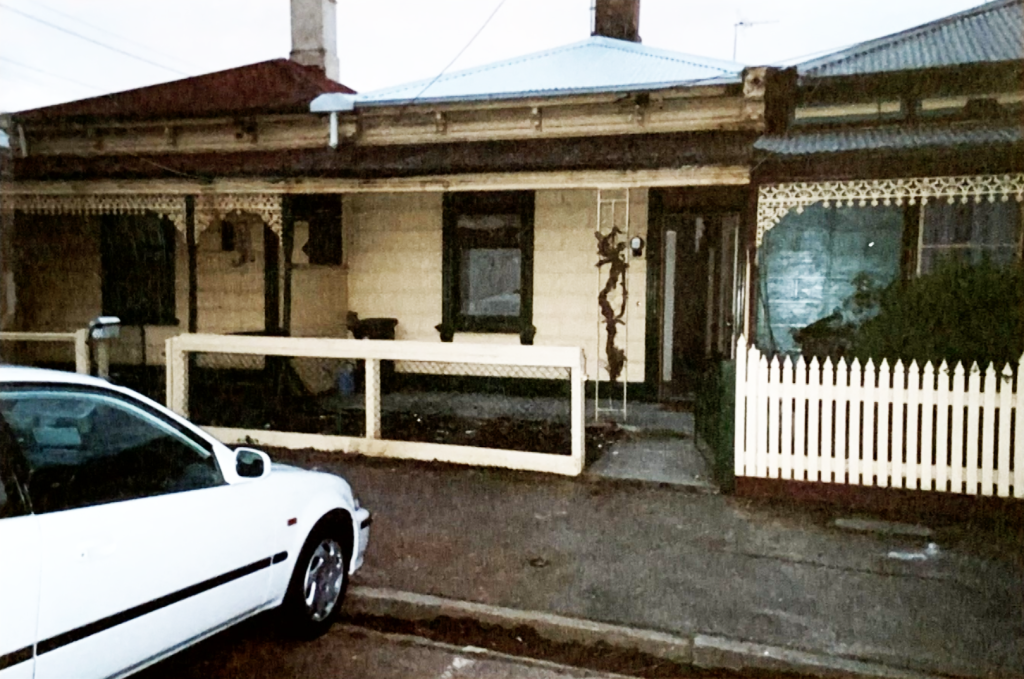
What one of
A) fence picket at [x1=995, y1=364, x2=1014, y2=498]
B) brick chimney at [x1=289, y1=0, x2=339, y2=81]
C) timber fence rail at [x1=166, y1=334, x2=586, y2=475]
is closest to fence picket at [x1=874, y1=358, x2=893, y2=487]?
fence picket at [x1=995, y1=364, x2=1014, y2=498]

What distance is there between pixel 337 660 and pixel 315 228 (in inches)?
357

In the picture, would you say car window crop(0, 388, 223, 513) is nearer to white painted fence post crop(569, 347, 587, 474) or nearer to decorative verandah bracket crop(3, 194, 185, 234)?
white painted fence post crop(569, 347, 587, 474)

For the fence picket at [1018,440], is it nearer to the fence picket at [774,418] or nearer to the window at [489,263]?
the fence picket at [774,418]

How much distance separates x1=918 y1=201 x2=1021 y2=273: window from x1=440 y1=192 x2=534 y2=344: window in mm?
5111

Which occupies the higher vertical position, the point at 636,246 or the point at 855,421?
the point at 636,246

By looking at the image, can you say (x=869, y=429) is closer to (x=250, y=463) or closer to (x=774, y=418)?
(x=774, y=418)

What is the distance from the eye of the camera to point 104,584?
10.2 ft

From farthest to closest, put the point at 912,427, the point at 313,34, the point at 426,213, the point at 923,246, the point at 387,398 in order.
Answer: the point at 313,34
the point at 426,213
the point at 387,398
the point at 923,246
the point at 912,427

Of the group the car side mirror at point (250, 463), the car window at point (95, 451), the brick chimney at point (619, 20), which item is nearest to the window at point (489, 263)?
the brick chimney at point (619, 20)

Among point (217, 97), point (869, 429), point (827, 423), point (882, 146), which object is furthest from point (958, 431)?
point (217, 97)

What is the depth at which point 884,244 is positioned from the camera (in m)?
9.78

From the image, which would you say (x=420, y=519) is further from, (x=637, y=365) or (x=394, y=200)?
(x=394, y=200)

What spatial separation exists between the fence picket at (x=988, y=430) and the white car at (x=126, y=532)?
5.03m

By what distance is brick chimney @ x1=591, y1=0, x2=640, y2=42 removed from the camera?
47.9 feet
